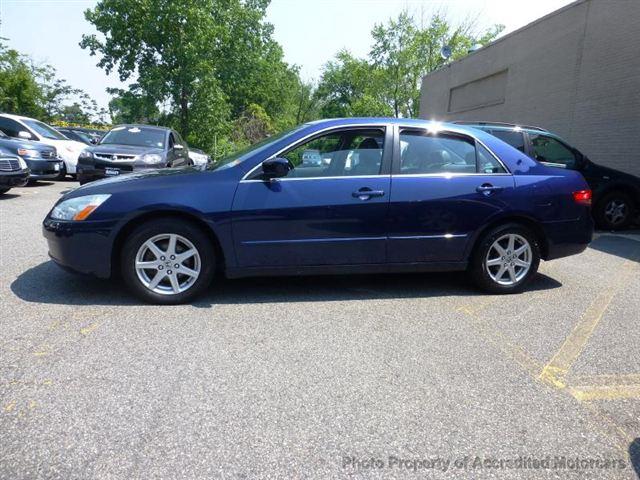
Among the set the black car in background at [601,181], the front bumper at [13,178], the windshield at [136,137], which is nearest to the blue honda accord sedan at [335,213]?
the black car in background at [601,181]

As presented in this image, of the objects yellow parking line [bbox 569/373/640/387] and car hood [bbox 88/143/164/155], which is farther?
car hood [bbox 88/143/164/155]

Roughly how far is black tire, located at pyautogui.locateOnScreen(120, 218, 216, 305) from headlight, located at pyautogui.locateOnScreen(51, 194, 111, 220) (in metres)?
0.37

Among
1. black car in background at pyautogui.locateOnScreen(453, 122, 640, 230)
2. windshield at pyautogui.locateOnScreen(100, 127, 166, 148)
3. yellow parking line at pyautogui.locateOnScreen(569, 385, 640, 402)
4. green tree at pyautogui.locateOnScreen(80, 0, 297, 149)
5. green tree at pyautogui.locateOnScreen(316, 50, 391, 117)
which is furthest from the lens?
green tree at pyautogui.locateOnScreen(316, 50, 391, 117)

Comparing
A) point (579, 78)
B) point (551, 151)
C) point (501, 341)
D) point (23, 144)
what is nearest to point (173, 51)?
point (23, 144)

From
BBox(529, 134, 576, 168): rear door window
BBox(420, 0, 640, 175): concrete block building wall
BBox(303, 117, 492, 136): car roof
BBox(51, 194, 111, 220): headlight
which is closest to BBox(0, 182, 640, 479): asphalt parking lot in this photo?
BBox(51, 194, 111, 220): headlight

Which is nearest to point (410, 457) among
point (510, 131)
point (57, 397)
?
point (57, 397)

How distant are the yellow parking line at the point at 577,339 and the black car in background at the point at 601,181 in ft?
11.5

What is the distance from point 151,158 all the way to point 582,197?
7.46 m

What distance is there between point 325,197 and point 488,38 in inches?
1792

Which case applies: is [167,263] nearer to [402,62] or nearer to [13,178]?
[13,178]

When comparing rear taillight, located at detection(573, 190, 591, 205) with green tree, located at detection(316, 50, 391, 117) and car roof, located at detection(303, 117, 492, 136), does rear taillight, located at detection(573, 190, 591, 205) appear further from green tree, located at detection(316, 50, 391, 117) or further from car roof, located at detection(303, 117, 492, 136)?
green tree, located at detection(316, 50, 391, 117)

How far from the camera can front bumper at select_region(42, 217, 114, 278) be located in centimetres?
365

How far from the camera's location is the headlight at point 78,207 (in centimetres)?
367

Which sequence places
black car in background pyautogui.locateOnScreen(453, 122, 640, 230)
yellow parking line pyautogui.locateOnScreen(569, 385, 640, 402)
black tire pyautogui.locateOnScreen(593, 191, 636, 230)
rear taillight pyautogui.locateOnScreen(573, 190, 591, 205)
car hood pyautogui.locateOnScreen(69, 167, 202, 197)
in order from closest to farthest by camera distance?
yellow parking line pyautogui.locateOnScreen(569, 385, 640, 402)
car hood pyautogui.locateOnScreen(69, 167, 202, 197)
rear taillight pyautogui.locateOnScreen(573, 190, 591, 205)
black car in background pyautogui.locateOnScreen(453, 122, 640, 230)
black tire pyautogui.locateOnScreen(593, 191, 636, 230)
